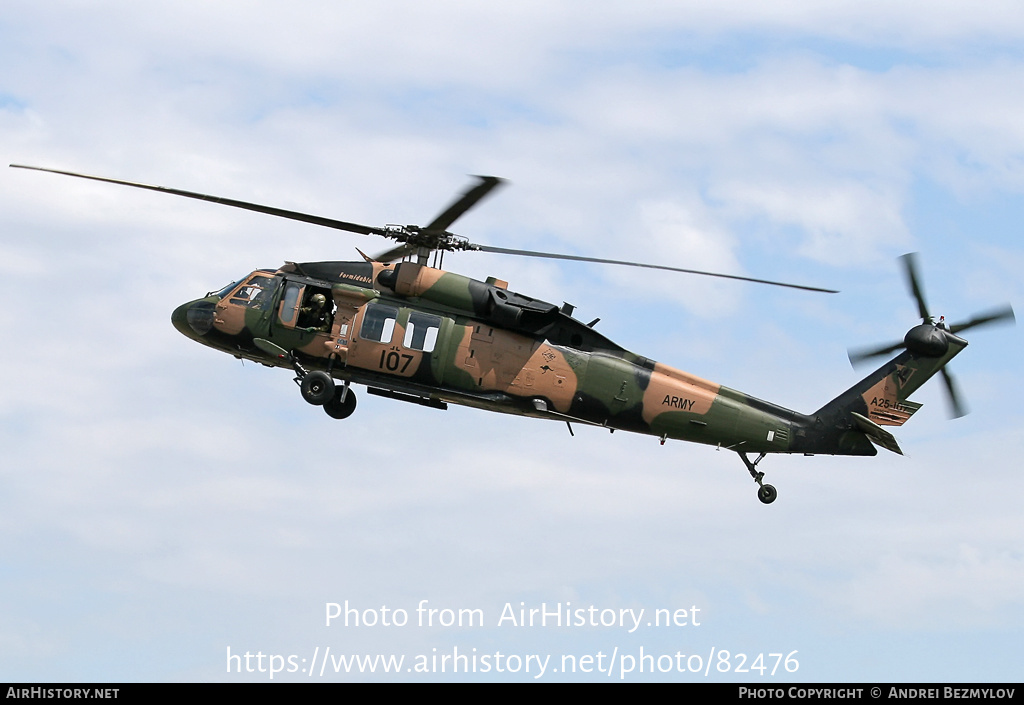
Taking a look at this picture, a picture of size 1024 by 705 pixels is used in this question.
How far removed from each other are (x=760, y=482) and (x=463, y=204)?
10500 mm

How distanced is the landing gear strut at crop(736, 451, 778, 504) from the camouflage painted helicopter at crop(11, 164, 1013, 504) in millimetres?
28

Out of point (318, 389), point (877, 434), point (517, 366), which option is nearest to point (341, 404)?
point (318, 389)

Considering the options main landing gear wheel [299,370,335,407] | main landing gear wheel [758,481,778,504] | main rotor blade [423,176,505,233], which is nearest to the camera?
main rotor blade [423,176,505,233]

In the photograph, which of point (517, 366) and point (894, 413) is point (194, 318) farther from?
point (894, 413)

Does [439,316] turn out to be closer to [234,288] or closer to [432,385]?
[432,385]

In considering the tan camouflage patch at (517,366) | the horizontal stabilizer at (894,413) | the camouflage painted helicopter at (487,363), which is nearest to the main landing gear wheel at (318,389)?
the camouflage painted helicopter at (487,363)

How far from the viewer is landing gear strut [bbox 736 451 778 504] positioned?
30219 mm

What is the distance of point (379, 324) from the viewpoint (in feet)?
98.1

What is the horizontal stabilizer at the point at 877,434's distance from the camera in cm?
3030

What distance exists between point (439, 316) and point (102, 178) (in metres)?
8.52

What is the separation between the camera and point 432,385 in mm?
29938

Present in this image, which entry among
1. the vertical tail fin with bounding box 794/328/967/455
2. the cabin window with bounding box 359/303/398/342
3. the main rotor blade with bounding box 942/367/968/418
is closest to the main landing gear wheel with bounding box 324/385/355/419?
the cabin window with bounding box 359/303/398/342

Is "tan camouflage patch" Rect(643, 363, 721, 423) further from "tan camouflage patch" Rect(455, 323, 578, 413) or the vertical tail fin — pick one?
the vertical tail fin
